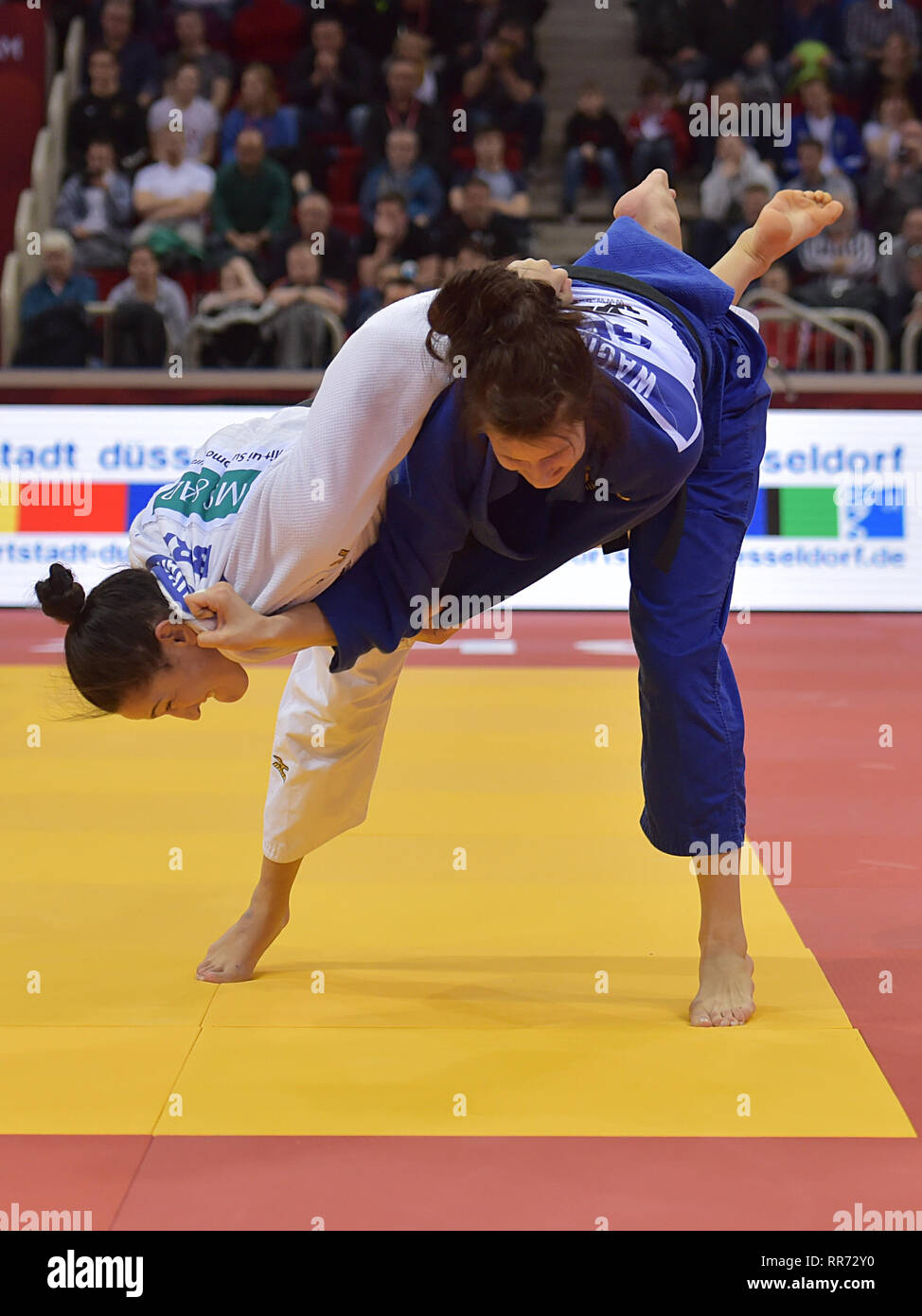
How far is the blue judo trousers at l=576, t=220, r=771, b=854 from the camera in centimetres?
250

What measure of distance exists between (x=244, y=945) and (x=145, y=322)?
19.6 feet

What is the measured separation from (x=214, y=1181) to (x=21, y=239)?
27.1 ft

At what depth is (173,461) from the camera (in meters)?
7.06

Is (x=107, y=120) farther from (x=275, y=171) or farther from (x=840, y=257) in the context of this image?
(x=840, y=257)

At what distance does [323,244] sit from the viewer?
29.3 feet

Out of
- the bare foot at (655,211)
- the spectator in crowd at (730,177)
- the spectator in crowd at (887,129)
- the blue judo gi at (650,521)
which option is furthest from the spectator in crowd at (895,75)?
the blue judo gi at (650,521)

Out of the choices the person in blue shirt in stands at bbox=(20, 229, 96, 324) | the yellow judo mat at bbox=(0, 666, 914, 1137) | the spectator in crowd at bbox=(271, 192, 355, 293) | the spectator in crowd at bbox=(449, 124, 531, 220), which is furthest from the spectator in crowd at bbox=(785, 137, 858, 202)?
the yellow judo mat at bbox=(0, 666, 914, 1137)

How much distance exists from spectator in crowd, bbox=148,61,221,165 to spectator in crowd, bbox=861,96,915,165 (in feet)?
14.5

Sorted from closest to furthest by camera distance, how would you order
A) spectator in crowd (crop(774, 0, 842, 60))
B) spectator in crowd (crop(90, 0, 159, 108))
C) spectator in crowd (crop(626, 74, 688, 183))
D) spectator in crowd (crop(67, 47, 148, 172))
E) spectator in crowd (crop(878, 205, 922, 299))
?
1. spectator in crowd (crop(878, 205, 922, 299))
2. spectator in crowd (crop(67, 47, 148, 172))
3. spectator in crowd (crop(90, 0, 159, 108))
4. spectator in crowd (crop(626, 74, 688, 183))
5. spectator in crowd (crop(774, 0, 842, 60))

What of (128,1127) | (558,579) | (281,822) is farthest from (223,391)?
(128,1127)

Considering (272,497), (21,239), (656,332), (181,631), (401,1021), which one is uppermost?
(21,239)

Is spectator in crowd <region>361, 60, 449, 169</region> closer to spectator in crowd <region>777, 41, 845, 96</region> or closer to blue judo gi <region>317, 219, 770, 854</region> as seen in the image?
spectator in crowd <region>777, 41, 845, 96</region>
